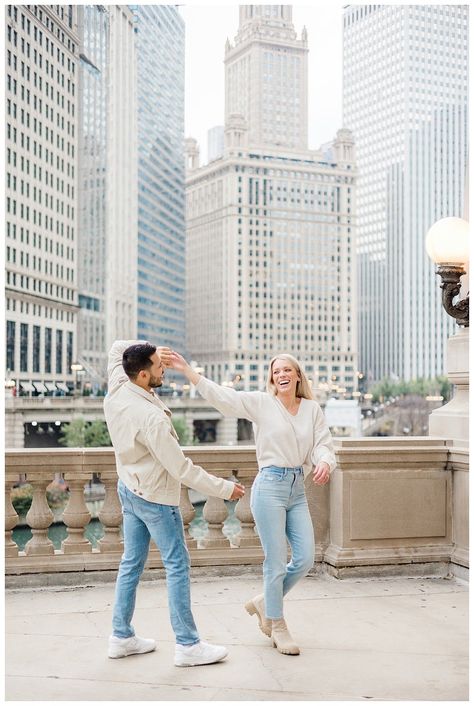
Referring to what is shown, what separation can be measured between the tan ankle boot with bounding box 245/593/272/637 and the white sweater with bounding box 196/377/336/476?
78 centimetres

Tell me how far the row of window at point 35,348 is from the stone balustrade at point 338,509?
7252 centimetres

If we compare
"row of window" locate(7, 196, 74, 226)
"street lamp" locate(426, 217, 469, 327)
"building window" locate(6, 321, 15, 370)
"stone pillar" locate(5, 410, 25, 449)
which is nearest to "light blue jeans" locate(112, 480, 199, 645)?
"street lamp" locate(426, 217, 469, 327)

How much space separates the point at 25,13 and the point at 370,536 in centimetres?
8495

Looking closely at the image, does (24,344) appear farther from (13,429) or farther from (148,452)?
(148,452)

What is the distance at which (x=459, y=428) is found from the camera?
22.9 ft

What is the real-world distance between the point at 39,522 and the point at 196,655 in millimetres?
2332

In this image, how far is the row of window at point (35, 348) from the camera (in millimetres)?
79200

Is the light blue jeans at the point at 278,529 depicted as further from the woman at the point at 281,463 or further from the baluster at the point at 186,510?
the baluster at the point at 186,510

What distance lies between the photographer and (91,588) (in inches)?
242

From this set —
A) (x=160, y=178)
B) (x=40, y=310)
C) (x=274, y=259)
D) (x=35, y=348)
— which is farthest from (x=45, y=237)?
(x=274, y=259)

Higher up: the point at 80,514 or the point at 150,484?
the point at 150,484

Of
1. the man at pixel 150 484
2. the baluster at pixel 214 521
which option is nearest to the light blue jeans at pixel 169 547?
→ the man at pixel 150 484

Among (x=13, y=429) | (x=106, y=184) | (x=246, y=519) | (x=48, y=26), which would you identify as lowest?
(x=13, y=429)

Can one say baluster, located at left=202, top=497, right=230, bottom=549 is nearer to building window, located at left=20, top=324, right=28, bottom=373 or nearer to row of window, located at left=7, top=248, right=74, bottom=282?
building window, located at left=20, top=324, right=28, bottom=373
